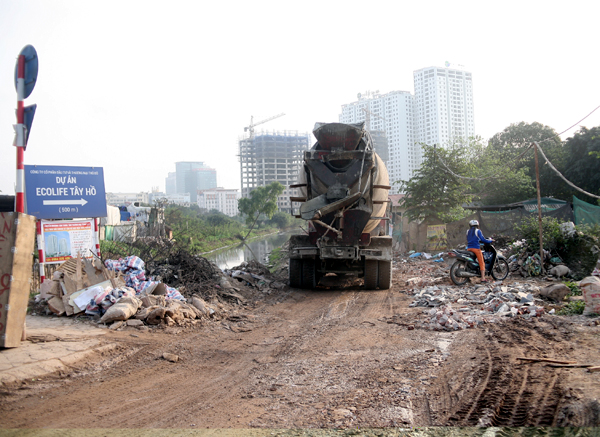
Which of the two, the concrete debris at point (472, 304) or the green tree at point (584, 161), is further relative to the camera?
the green tree at point (584, 161)

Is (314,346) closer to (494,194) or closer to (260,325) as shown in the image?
(260,325)

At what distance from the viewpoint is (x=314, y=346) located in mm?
5406

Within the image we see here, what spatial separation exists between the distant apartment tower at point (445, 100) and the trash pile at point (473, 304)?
91.2 m

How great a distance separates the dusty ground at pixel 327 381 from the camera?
323cm

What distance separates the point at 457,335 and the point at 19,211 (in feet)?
19.4

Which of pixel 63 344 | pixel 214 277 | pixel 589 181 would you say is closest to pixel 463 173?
pixel 589 181

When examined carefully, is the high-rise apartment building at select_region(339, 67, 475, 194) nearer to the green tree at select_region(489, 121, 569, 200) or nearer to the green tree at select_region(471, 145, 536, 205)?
the green tree at select_region(489, 121, 569, 200)

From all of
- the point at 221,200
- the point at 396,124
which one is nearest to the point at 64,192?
the point at 396,124

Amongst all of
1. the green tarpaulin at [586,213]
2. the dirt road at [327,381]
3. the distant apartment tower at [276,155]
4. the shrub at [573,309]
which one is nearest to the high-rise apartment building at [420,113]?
the distant apartment tower at [276,155]

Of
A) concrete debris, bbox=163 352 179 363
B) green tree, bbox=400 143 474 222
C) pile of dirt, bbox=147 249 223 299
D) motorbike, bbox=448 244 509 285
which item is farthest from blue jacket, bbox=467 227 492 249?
green tree, bbox=400 143 474 222

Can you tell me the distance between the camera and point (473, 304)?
7.50m

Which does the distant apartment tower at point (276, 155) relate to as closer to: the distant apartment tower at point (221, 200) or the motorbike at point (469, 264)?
the distant apartment tower at point (221, 200)

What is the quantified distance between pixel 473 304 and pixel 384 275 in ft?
8.75

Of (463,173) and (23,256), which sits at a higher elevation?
(463,173)
